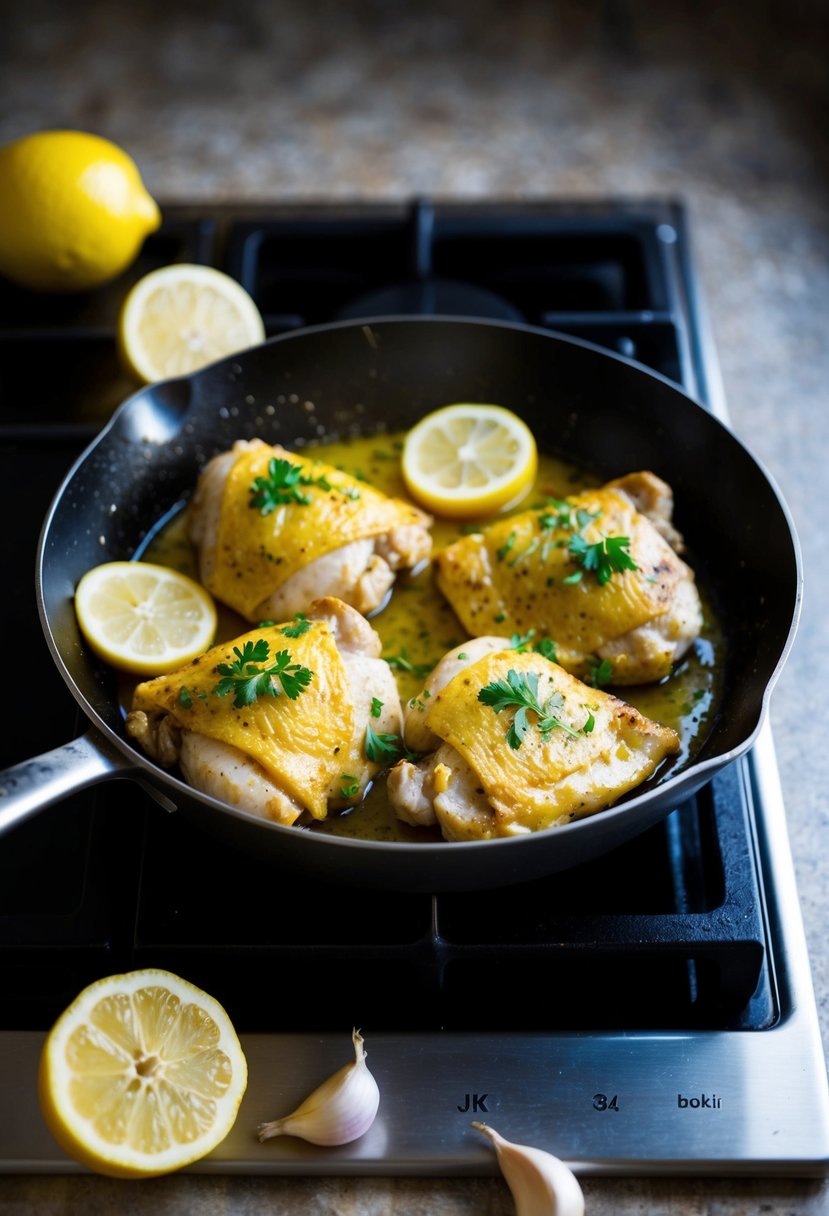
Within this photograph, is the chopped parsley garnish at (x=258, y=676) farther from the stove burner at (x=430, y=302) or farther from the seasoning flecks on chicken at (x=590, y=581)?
the stove burner at (x=430, y=302)

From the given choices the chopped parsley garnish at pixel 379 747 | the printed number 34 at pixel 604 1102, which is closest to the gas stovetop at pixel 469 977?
the printed number 34 at pixel 604 1102

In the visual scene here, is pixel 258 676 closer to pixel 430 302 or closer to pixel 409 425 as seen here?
pixel 409 425

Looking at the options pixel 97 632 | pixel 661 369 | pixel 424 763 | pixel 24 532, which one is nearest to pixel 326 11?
pixel 661 369

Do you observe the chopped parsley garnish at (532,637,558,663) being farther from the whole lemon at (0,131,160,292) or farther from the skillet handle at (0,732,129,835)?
the whole lemon at (0,131,160,292)

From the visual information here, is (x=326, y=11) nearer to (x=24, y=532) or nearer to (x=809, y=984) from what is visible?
(x=24, y=532)

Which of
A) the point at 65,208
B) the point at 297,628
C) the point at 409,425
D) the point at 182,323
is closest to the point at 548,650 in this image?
the point at 297,628

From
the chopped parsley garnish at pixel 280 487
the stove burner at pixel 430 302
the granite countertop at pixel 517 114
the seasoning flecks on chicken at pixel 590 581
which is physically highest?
the granite countertop at pixel 517 114
